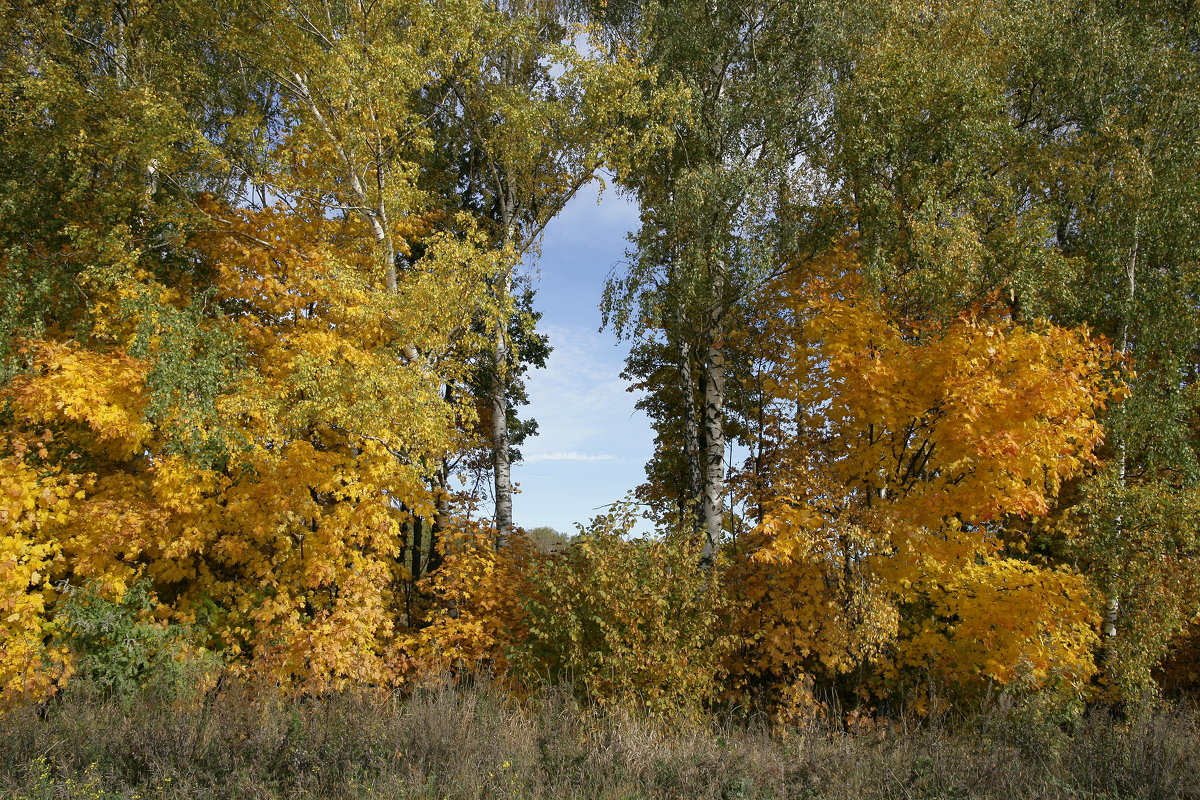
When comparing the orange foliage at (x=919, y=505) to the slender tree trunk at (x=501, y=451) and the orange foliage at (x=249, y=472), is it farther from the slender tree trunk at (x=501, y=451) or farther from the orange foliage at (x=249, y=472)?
the orange foliage at (x=249, y=472)

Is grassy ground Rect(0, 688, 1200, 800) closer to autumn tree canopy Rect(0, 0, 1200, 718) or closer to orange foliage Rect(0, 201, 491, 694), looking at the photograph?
autumn tree canopy Rect(0, 0, 1200, 718)

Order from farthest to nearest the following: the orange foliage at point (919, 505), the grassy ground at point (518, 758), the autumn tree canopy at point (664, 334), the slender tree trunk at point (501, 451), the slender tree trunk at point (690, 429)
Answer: the slender tree trunk at point (690, 429) → the slender tree trunk at point (501, 451) → the autumn tree canopy at point (664, 334) → the orange foliage at point (919, 505) → the grassy ground at point (518, 758)

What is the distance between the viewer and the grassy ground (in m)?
6.44

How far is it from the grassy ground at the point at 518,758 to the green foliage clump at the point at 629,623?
48.7 inches

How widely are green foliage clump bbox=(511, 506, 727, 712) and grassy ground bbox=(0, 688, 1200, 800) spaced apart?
124 centimetres

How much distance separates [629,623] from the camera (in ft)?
32.6

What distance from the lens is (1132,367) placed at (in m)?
13.7

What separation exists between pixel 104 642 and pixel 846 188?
561 inches

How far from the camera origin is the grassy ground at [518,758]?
644 cm

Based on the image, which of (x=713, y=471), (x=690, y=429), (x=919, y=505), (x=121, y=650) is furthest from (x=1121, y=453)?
(x=121, y=650)

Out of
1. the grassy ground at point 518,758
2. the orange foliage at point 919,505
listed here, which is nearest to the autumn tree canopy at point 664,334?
the orange foliage at point 919,505

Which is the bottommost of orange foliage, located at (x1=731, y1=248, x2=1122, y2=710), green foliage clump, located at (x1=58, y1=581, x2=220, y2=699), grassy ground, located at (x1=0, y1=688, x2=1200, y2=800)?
grassy ground, located at (x1=0, y1=688, x2=1200, y2=800)

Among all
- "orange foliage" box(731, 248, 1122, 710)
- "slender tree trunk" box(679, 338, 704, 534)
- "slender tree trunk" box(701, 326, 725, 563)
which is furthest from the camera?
"slender tree trunk" box(679, 338, 704, 534)

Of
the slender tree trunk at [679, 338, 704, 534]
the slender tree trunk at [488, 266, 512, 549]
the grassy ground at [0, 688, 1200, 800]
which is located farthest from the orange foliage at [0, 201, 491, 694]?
the slender tree trunk at [679, 338, 704, 534]
